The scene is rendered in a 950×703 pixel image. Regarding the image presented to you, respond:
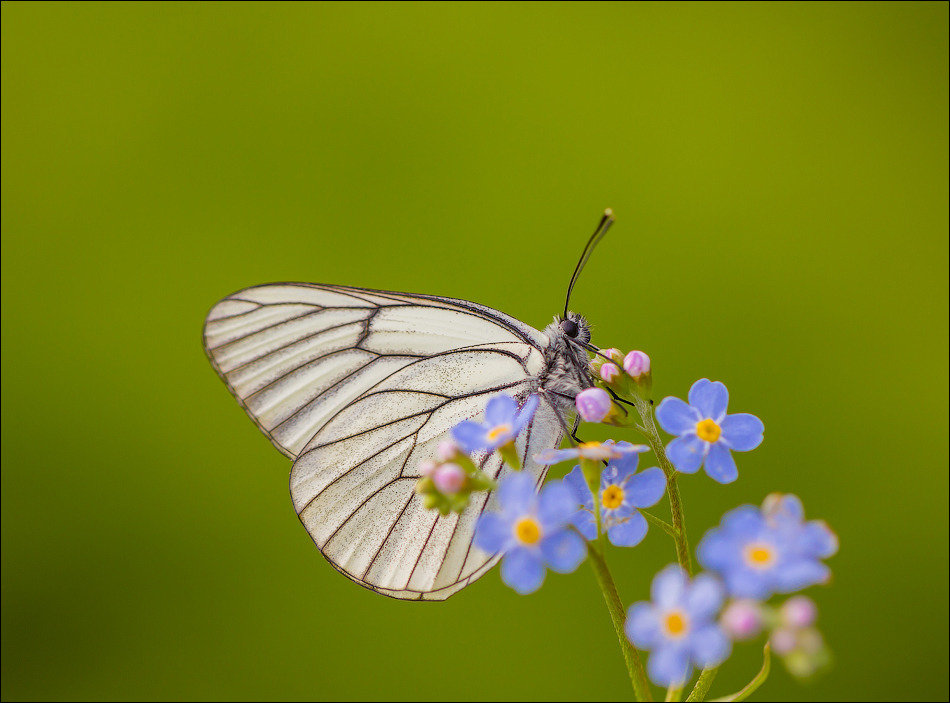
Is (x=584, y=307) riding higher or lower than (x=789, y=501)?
→ higher

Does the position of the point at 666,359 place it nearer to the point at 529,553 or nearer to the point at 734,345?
the point at 734,345

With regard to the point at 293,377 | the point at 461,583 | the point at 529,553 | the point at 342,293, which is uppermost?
the point at 342,293

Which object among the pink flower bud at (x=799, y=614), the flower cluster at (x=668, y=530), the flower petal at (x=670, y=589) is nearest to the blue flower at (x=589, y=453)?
the flower cluster at (x=668, y=530)

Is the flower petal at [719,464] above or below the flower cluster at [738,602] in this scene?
above

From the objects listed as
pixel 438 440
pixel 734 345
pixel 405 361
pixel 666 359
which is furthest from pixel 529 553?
pixel 734 345

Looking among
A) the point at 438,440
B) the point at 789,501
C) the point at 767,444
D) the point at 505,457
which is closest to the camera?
the point at 789,501

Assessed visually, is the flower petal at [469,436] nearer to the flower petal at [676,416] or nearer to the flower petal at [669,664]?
the flower petal at [676,416]

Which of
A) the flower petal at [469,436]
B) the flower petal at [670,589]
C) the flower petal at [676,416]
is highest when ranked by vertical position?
the flower petal at [676,416]
